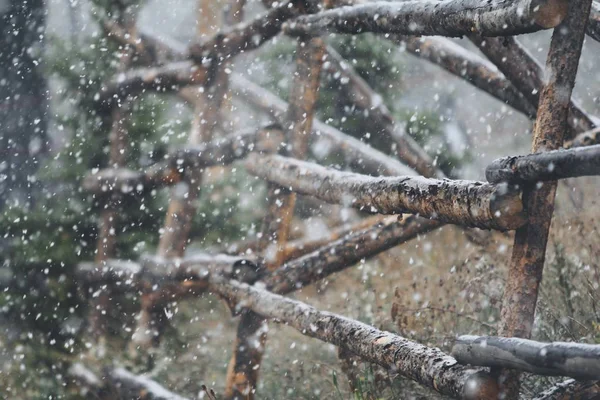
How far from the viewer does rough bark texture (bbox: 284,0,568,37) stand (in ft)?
8.98

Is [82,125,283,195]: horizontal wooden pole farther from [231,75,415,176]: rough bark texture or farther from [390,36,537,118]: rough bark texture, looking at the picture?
[390,36,537,118]: rough bark texture

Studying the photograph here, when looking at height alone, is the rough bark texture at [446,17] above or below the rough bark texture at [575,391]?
above

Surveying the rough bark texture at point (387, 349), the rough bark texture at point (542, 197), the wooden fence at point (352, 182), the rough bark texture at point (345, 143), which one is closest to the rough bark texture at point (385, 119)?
the wooden fence at point (352, 182)

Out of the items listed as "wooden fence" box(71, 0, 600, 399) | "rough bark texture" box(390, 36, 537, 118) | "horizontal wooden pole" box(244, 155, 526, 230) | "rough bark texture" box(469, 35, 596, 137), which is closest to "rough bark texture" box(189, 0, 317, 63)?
"wooden fence" box(71, 0, 600, 399)

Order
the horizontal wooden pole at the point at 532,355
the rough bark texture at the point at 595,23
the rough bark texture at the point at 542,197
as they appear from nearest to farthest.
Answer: the horizontal wooden pole at the point at 532,355 → the rough bark texture at the point at 542,197 → the rough bark texture at the point at 595,23

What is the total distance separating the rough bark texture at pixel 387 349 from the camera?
2658 millimetres

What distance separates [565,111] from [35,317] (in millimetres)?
4781

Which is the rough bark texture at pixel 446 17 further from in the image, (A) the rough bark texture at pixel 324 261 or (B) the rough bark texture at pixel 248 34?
(A) the rough bark texture at pixel 324 261

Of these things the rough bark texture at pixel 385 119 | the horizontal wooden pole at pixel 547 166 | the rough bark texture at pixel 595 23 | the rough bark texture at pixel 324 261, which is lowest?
the horizontal wooden pole at pixel 547 166

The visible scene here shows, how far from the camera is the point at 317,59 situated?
4926 millimetres

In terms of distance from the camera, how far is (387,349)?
10.1 feet

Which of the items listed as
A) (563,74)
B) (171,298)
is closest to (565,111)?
(563,74)

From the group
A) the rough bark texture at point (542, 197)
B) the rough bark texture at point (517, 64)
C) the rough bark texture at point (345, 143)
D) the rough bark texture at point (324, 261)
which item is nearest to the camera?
the rough bark texture at point (542, 197)

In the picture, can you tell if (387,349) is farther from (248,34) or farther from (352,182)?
(248,34)
